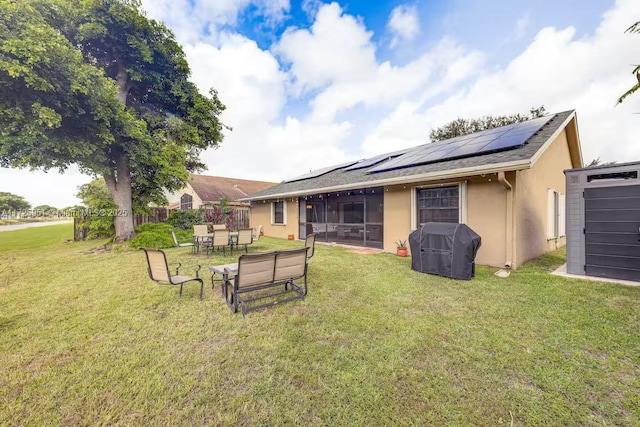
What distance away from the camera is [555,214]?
8.66 meters

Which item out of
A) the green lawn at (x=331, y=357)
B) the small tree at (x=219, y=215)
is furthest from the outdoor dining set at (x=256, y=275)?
the small tree at (x=219, y=215)

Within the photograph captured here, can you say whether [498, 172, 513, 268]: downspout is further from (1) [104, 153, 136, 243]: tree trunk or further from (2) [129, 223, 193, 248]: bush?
(1) [104, 153, 136, 243]: tree trunk

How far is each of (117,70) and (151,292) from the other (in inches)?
478

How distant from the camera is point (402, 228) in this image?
8.23 metres

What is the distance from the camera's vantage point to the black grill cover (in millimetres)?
5203

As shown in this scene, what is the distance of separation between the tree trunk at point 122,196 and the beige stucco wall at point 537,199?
1450cm

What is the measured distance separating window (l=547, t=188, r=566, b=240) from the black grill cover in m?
5.06

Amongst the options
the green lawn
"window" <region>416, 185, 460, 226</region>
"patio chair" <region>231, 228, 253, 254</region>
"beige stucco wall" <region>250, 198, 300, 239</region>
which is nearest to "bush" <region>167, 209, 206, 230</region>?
"beige stucco wall" <region>250, 198, 300, 239</region>

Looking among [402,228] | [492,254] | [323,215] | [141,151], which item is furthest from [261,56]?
[492,254]

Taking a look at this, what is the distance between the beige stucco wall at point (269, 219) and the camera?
13070 mm

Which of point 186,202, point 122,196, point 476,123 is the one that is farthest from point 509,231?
point 186,202

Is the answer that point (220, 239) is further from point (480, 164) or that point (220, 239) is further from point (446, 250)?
point (480, 164)

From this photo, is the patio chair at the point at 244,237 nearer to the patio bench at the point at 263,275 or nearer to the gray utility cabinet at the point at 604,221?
the patio bench at the point at 263,275

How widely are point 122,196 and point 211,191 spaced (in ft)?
48.8
